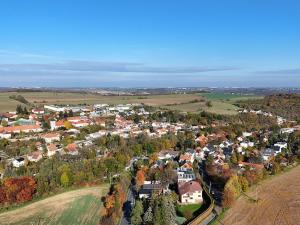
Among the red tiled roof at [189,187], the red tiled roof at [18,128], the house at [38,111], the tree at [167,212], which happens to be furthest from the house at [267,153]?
the house at [38,111]

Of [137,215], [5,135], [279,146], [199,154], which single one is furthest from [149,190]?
[5,135]

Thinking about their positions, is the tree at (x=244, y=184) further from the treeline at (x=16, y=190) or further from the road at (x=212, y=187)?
the treeline at (x=16, y=190)

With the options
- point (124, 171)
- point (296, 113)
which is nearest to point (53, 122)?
point (124, 171)

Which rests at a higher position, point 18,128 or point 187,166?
point 18,128

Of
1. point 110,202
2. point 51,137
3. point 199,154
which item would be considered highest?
point 51,137

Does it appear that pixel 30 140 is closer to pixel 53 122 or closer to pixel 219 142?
pixel 53 122

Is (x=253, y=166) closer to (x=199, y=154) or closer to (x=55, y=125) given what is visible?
(x=199, y=154)

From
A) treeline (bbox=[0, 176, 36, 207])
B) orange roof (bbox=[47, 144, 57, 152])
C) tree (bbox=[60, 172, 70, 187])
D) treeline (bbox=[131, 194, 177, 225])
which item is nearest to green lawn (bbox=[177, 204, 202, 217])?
treeline (bbox=[131, 194, 177, 225])
